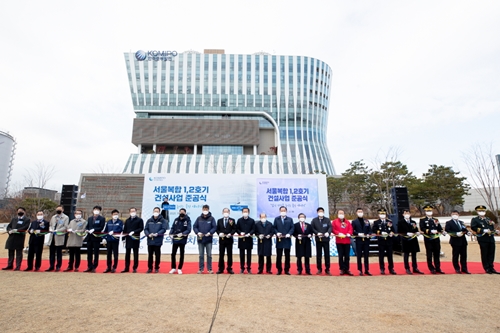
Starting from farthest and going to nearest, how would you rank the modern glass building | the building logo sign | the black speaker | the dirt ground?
the building logo sign, the modern glass building, the black speaker, the dirt ground

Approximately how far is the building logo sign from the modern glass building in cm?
17

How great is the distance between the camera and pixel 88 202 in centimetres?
3481

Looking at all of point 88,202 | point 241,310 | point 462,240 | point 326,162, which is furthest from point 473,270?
point 326,162

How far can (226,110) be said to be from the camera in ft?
166

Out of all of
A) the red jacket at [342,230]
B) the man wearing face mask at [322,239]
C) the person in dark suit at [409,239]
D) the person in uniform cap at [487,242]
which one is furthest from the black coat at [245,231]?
the person in uniform cap at [487,242]

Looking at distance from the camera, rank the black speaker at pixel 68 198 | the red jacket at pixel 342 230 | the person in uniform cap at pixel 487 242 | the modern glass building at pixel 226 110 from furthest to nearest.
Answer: the modern glass building at pixel 226 110 → the black speaker at pixel 68 198 → the red jacket at pixel 342 230 → the person in uniform cap at pixel 487 242

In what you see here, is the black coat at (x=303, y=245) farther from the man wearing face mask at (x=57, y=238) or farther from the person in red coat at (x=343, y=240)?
the man wearing face mask at (x=57, y=238)

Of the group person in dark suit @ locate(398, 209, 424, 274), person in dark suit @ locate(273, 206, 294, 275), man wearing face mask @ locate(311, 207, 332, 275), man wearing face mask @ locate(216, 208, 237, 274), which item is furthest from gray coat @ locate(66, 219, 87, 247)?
person in dark suit @ locate(398, 209, 424, 274)

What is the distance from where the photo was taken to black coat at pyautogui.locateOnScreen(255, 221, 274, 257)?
6.68 meters

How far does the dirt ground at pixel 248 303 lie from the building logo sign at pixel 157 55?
51141 millimetres

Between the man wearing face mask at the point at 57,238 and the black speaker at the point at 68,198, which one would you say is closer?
the man wearing face mask at the point at 57,238

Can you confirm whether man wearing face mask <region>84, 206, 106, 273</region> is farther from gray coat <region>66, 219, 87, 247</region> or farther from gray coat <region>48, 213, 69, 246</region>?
gray coat <region>48, 213, 69, 246</region>

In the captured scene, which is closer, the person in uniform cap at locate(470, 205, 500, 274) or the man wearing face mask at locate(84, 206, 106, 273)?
the person in uniform cap at locate(470, 205, 500, 274)

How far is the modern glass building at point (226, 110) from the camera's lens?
47938 mm
